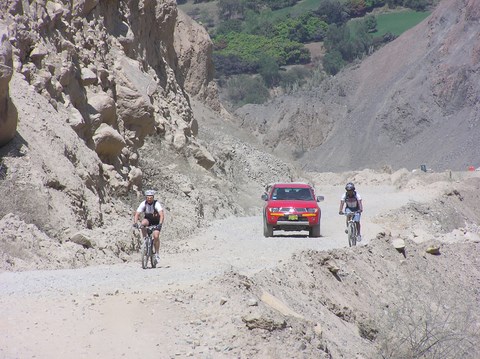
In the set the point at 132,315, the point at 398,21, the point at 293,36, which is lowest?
the point at 132,315

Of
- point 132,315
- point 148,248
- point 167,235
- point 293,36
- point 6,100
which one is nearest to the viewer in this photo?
point 132,315

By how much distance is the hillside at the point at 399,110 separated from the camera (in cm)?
8119

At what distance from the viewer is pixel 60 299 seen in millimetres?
12703

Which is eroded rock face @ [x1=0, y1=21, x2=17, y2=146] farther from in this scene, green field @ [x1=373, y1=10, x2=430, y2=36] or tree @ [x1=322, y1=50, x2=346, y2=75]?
green field @ [x1=373, y1=10, x2=430, y2=36]

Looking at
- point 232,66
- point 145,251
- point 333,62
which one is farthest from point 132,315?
point 232,66

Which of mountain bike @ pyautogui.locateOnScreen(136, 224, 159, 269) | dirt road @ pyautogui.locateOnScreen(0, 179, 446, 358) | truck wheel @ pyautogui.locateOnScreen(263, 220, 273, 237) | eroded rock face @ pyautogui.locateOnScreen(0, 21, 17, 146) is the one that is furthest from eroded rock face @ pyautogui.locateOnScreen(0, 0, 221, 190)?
dirt road @ pyautogui.locateOnScreen(0, 179, 446, 358)

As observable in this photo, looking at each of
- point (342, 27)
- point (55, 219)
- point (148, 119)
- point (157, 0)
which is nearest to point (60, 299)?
point (55, 219)

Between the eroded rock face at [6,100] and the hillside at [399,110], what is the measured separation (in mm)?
57200

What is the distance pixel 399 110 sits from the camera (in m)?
87.4

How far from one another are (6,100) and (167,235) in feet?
22.5

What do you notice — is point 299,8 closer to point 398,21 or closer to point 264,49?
point 264,49

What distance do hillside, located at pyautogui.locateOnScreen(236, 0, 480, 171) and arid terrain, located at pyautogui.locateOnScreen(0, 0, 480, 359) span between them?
30.1m

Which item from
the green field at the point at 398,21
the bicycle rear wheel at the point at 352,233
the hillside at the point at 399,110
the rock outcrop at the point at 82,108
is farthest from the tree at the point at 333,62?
the bicycle rear wheel at the point at 352,233

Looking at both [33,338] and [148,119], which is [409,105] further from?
[33,338]
